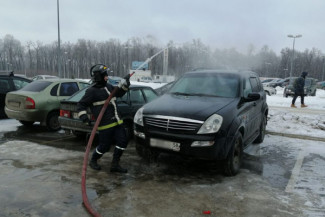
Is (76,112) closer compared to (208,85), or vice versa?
(208,85)

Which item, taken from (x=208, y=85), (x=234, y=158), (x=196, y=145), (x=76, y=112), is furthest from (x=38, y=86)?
(x=234, y=158)

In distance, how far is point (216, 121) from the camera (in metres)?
4.27

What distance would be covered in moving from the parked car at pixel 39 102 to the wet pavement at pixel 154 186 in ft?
5.31

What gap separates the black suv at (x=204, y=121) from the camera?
4219 mm

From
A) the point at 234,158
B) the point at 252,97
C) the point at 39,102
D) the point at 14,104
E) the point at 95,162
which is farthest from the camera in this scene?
the point at 14,104

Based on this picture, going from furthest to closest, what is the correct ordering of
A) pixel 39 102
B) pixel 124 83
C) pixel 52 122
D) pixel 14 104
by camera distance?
pixel 52 122 < pixel 14 104 < pixel 39 102 < pixel 124 83

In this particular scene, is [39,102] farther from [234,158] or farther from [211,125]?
[234,158]

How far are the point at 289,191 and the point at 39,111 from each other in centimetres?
644

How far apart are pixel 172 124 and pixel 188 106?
0.48 m

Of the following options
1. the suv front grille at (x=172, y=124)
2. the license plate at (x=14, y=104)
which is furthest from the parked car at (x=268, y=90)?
the suv front grille at (x=172, y=124)

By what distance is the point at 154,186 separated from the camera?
13.7 feet

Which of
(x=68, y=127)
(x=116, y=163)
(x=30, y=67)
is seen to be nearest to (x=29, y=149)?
(x=68, y=127)

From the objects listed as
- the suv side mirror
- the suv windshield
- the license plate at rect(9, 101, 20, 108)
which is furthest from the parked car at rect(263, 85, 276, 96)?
the license plate at rect(9, 101, 20, 108)

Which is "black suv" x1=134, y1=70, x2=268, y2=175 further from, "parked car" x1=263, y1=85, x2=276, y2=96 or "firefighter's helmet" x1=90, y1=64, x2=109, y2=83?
"parked car" x1=263, y1=85, x2=276, y2=96
